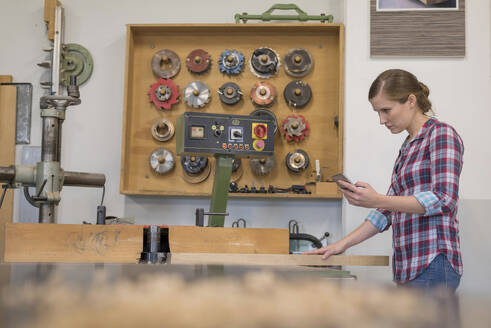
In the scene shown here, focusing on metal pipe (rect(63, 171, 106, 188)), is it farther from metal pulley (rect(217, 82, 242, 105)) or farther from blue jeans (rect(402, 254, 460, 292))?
blue jeans (rect(402, 254, 460, 292))

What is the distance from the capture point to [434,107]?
311 centimetres

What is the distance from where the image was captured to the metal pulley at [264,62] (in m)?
3.43

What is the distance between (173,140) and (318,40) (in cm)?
113

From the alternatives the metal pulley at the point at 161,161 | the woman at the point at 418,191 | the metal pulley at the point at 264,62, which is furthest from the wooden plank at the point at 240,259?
the metal pulley at the point at 264,62

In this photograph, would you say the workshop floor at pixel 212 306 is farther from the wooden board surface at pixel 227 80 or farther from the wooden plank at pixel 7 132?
the wooden plank at pixel 7 132

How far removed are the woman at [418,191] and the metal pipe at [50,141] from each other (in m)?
1.13

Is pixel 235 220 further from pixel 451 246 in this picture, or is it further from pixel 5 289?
pixel 5 289

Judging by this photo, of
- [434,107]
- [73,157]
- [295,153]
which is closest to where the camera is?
[434,107]

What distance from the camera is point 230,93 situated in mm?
3441

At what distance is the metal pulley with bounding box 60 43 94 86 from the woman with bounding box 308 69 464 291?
2.24m

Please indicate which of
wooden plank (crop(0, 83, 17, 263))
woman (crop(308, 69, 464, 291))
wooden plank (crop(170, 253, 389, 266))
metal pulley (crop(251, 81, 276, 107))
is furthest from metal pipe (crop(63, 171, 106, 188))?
wooden plank (crop(0, 83, 17, 263))

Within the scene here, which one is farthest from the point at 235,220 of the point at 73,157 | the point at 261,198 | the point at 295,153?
the point at 73,157

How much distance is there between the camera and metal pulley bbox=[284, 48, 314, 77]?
3451 millimetres

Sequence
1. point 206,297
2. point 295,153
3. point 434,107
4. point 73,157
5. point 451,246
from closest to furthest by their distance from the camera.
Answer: point 206,297
point 451,246
point 434,107
point 295,153
point 73,157
